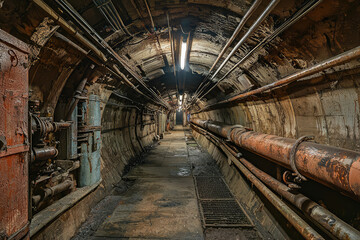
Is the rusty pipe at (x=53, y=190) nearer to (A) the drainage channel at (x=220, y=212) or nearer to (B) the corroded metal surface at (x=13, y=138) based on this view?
(B) the corroded metal surface at (x=13, y=138)

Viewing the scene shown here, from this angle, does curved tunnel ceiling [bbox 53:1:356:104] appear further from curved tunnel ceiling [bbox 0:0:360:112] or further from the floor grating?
the floor grating

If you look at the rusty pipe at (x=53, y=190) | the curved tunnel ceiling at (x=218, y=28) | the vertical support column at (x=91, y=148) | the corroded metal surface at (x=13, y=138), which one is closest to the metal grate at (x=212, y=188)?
the vertical support column at (x=91, y=148)

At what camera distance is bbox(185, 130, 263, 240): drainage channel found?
3293 mm

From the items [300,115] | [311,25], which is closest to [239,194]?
[300,115]

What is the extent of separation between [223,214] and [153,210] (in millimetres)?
1625

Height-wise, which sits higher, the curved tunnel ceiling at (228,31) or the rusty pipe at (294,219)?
the curved tunnel ceiling at (228,31)

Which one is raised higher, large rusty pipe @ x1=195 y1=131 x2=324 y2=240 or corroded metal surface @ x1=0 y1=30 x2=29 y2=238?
corroded metal surface @ x1=0 y1=30 x2=29 y2=238

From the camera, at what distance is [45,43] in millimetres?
2520

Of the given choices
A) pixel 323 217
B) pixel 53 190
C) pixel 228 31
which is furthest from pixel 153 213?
pixel 228 31

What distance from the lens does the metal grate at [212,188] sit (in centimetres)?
478

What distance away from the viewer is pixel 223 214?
154 inches

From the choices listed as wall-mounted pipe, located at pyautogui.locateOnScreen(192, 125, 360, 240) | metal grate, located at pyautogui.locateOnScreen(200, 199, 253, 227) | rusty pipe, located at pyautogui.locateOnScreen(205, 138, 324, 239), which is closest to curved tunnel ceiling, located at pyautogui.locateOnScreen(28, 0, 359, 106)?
wall-mounted pipe, located at pyautogui.locateOnScreen(192, 125, 360, 240)

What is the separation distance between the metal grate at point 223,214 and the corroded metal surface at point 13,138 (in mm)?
3066

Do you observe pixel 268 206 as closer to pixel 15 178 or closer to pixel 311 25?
pixel 311 25
